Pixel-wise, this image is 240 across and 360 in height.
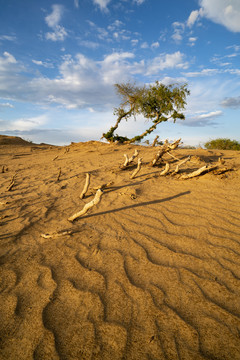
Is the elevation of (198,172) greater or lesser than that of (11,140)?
lesser

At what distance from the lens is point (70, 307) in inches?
74.4

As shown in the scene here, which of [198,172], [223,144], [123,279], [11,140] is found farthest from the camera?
[223,144]

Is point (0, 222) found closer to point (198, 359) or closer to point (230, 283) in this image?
point (198, 359)

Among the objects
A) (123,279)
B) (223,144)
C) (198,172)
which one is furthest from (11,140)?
(223,144)

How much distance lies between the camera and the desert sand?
1.58 m

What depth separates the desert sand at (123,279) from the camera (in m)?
1.58

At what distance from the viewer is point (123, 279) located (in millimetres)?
2203

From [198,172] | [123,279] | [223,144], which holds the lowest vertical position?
[123,279]

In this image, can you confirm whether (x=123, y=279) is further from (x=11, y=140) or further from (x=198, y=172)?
(x=11, y=140)

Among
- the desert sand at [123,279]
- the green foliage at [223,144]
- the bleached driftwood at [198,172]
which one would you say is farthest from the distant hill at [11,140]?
the green foliage at [223,144]

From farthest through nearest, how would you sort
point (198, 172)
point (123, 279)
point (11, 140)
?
point (11, 140)
point (198, 172)
point (123, 279)

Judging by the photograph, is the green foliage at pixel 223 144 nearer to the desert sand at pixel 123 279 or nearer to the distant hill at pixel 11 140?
the desert sand at pixel 123 279

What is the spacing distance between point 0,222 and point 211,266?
12.1 feet

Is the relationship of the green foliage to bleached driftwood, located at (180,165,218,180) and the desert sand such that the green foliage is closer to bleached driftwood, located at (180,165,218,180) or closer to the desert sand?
bleached driftwood, located at (180,165,218,180)
